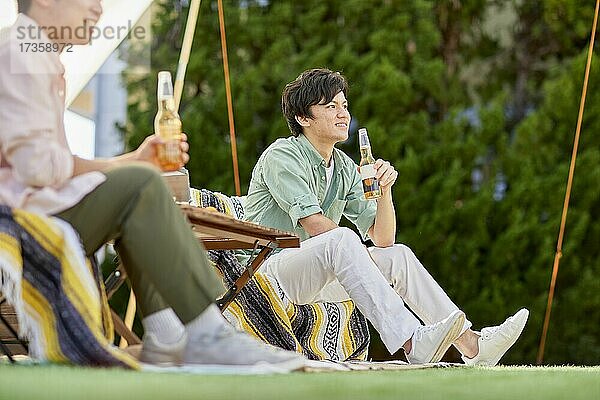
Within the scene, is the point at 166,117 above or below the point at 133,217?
above

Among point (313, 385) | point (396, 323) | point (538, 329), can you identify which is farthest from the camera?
point (538, 329)

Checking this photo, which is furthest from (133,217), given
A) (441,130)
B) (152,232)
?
(441,130)

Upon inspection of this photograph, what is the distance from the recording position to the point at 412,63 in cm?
517

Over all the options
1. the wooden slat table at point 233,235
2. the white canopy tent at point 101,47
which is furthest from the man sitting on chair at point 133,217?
the white canopy tent at point 101,47

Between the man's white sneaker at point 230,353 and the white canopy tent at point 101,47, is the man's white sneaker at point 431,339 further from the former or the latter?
the white canopy tent at point 101,47

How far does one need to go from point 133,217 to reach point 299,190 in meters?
1.16

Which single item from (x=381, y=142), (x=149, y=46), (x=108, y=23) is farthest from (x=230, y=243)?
(x=149, y=46)

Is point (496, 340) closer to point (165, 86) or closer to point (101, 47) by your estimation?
point (165, 86)

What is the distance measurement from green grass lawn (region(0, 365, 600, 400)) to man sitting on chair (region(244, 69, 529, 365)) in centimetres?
83

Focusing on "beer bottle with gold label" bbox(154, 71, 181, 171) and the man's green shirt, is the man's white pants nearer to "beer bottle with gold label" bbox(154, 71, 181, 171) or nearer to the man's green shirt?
the man's green shirt

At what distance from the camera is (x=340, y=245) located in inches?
105

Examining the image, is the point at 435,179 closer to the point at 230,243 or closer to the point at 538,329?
the point at 538,329

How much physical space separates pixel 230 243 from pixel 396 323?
433 mm

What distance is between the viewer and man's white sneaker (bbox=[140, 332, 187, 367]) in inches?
72.1
